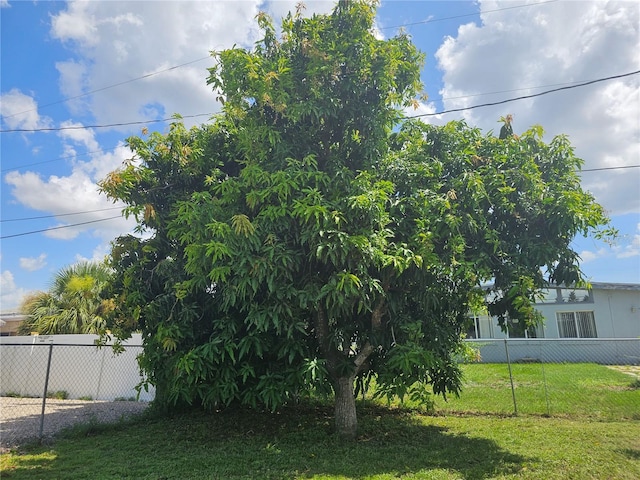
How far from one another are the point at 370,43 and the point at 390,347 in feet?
14.7

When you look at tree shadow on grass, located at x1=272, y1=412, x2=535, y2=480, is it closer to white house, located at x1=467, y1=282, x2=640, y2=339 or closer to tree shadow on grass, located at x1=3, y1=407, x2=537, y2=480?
tree shadow on grass, located at x1=3, y1=407, x2=537, y2=480

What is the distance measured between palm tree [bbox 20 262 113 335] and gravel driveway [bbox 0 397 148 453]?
2265 millimetres

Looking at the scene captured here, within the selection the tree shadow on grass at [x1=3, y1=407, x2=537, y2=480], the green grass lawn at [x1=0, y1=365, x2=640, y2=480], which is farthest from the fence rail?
the tree shadow on grass at [x1=3, y1=407, x2=537, y2=480]

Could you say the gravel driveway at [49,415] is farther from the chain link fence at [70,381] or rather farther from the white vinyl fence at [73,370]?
the white vinyl fence at [73,370]

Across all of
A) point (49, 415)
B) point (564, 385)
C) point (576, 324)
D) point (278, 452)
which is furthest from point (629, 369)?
point (49, 415)

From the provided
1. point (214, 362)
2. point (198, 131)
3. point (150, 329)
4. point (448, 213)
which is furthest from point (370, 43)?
point (150, 329)

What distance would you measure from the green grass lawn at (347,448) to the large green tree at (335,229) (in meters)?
0.75

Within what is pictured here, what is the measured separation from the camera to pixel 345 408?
6.80 metres

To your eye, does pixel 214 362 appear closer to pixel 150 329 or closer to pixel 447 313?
pixel 150 329

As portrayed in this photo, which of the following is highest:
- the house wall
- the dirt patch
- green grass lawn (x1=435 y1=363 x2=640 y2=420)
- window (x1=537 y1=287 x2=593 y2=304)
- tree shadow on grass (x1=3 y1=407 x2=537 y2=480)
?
window (x1=537 y1=287 x2=593 y2=304)

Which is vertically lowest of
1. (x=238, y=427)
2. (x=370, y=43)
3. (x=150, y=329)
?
(x=238, y=427)

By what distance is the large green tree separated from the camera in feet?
17.7

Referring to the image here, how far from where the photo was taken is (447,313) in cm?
720

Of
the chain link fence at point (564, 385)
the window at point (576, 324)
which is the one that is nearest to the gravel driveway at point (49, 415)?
the chain link fence at point (564, 385)
